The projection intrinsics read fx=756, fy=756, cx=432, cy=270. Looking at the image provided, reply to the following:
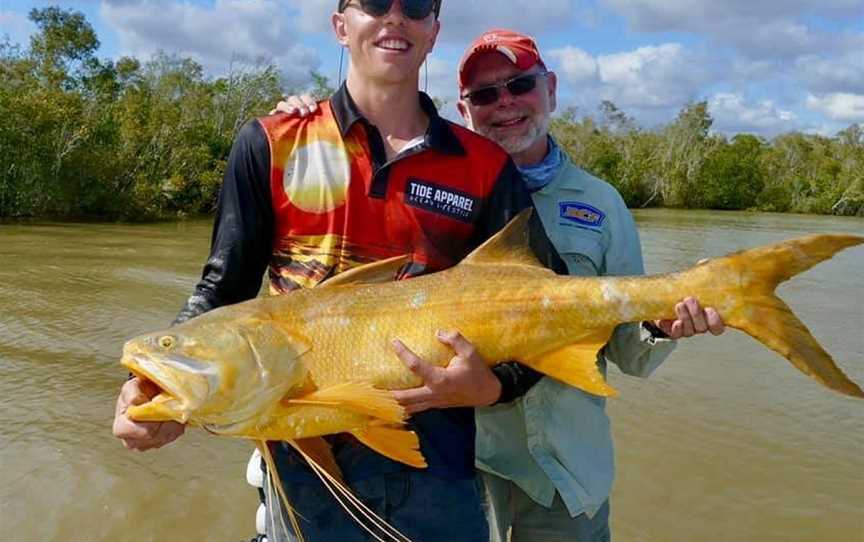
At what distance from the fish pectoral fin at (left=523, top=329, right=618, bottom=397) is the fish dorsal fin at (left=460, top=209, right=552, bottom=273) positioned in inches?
14.1

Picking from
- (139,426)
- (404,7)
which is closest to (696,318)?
(404,7)

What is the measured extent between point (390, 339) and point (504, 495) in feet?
5.10

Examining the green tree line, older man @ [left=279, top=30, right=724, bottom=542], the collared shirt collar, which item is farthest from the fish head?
the green tree line

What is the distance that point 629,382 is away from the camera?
35.3 feet

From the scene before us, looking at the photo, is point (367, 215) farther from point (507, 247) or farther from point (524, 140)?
point (524, 140)

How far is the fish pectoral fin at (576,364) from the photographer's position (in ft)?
9.37

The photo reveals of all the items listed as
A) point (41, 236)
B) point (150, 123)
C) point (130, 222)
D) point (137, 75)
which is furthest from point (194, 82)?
point (41, 236)

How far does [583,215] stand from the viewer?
3883 millimetres

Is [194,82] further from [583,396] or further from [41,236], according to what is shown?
[583,396]

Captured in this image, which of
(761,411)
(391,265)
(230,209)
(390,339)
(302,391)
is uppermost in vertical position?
(230,209)

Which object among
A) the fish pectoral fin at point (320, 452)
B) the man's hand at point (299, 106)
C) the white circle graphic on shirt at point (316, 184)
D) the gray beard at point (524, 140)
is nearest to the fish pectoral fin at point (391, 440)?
the fish pectoral fin at point (320, 452)

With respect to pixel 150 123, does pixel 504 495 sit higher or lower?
lower

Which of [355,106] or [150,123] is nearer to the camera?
[355,106]

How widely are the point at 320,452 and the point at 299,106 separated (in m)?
1.39
